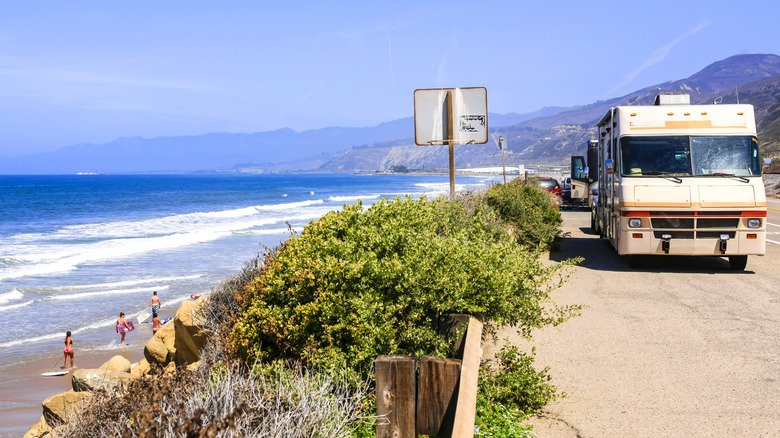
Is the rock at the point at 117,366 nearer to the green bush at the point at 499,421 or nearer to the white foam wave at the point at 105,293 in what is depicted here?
the green bush at the point at 499,421

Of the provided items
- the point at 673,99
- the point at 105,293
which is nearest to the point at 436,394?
the point at 673,99

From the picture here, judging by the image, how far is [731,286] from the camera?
9.95 m

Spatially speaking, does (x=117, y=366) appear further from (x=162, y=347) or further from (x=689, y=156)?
(x=689, y=156)

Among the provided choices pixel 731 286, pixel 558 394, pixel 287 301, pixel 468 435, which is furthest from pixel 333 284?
pixel 731 286

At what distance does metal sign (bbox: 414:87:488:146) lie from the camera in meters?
12.4

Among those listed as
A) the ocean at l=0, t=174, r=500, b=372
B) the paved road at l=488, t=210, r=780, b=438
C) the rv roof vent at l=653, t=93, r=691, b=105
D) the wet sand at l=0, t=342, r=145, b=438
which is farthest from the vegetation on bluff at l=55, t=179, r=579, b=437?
the rv roof vent at l=653, t=93, r=691, b=105

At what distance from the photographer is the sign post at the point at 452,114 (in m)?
12.4

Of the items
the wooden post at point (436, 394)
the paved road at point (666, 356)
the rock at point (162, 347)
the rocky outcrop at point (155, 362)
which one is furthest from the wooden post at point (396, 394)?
the rock at point (162, 347)

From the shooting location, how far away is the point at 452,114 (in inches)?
486

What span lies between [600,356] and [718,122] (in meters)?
6.88

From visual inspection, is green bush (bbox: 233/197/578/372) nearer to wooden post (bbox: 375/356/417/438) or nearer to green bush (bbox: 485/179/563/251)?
wooden post (bbox: 375/356/417/438)

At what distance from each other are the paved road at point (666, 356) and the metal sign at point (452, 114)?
11.8 feet

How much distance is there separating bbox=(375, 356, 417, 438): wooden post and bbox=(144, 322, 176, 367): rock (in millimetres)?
6267

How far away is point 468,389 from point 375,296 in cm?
124
